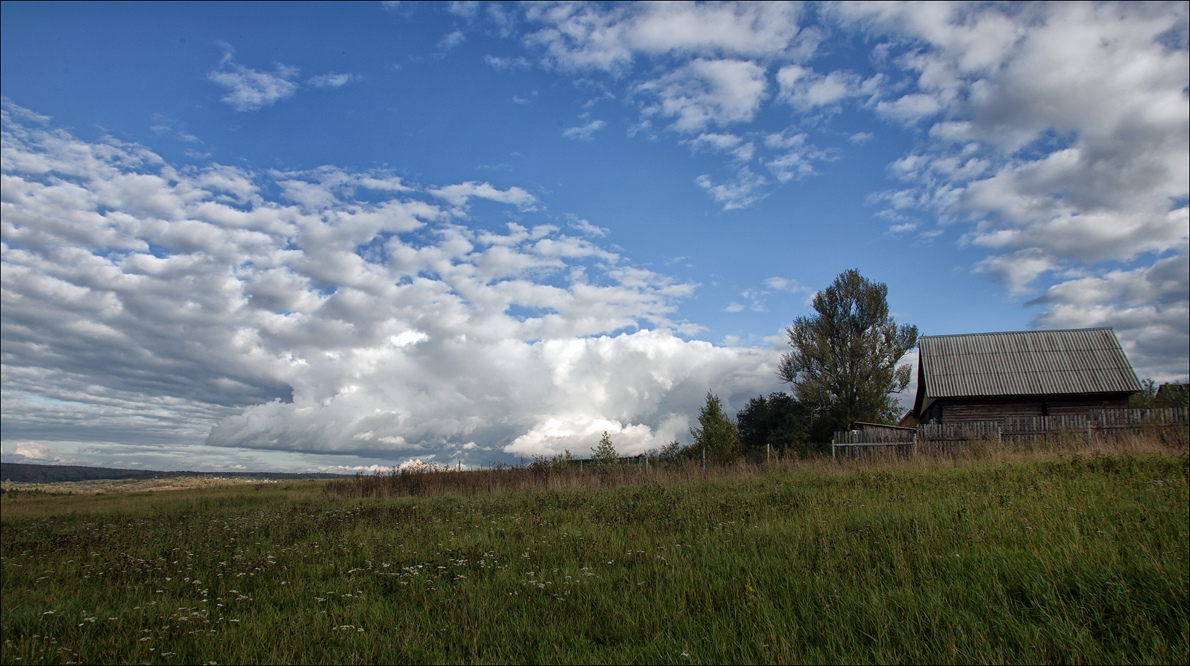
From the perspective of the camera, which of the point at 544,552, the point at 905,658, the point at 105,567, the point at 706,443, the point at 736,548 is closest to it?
the point at 905,658

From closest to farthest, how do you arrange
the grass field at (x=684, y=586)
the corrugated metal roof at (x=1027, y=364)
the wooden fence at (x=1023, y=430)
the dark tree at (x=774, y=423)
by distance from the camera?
the grass field at (x=684, y=586) → the wooden fence at (x=1023, y=430) → the corrugated metal roof at (x=1027, y=364) → the dark tree at (x=774, y=423)

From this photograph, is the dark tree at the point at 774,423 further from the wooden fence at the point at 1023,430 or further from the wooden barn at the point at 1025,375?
the wooden fence at the point at 1023,430

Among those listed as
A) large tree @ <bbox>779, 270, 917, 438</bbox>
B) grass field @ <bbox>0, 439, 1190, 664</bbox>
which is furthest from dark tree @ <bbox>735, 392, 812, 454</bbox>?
grass field @ <bbox>0, 439, 1190, 664</bbox>

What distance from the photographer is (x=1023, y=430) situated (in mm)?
21172

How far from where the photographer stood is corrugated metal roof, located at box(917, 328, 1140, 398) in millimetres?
30391

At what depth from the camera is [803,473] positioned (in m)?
16.2

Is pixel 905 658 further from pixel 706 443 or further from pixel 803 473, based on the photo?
pixel 706 443

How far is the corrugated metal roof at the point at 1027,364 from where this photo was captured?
30.4 m

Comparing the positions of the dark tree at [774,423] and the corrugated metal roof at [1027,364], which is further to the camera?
the dark tree at [774,423]

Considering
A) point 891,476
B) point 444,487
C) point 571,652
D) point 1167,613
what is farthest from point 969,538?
point 444,487

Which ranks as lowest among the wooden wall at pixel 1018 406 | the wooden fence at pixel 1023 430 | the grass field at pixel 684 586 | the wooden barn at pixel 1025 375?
the grass field at pixel 684 586

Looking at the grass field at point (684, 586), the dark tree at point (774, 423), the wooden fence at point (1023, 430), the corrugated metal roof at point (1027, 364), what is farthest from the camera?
the dark tree at point (774, 423)

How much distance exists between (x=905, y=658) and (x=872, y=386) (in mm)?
41254

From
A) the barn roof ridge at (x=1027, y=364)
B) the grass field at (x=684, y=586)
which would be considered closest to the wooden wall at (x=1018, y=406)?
the barn roof ridge at (x=1027, y=364)
